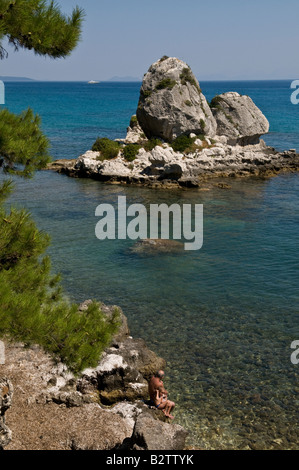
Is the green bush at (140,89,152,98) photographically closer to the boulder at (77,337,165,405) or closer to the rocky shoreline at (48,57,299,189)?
the rocky shoreline at (48,57,299,189)

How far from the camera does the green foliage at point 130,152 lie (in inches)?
2265

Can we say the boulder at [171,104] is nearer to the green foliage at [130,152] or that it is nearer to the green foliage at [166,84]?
the green foliage at [166,84]

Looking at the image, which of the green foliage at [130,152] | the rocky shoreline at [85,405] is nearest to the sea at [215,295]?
the rocky shoreline at [85,405]

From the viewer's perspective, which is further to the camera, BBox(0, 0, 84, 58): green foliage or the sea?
the sea

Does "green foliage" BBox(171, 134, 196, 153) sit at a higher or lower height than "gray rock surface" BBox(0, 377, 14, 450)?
higher

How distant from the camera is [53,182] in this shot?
55.0 meters

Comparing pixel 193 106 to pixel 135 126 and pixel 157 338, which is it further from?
pixel 157 338

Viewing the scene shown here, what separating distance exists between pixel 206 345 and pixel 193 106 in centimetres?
4587

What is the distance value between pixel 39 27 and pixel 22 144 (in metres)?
2.45

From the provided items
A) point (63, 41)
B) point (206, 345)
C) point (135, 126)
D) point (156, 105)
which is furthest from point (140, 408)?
point (135, 126)

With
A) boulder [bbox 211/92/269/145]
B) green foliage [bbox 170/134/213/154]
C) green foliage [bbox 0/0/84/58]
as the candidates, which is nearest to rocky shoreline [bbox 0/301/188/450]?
green foliage [bbox 0/0/84/58]

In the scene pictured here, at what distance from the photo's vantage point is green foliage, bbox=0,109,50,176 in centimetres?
982

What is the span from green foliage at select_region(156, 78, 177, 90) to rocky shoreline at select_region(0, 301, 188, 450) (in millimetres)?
46708

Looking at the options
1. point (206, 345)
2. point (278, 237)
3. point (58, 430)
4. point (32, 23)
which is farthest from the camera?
point (278, 237)
